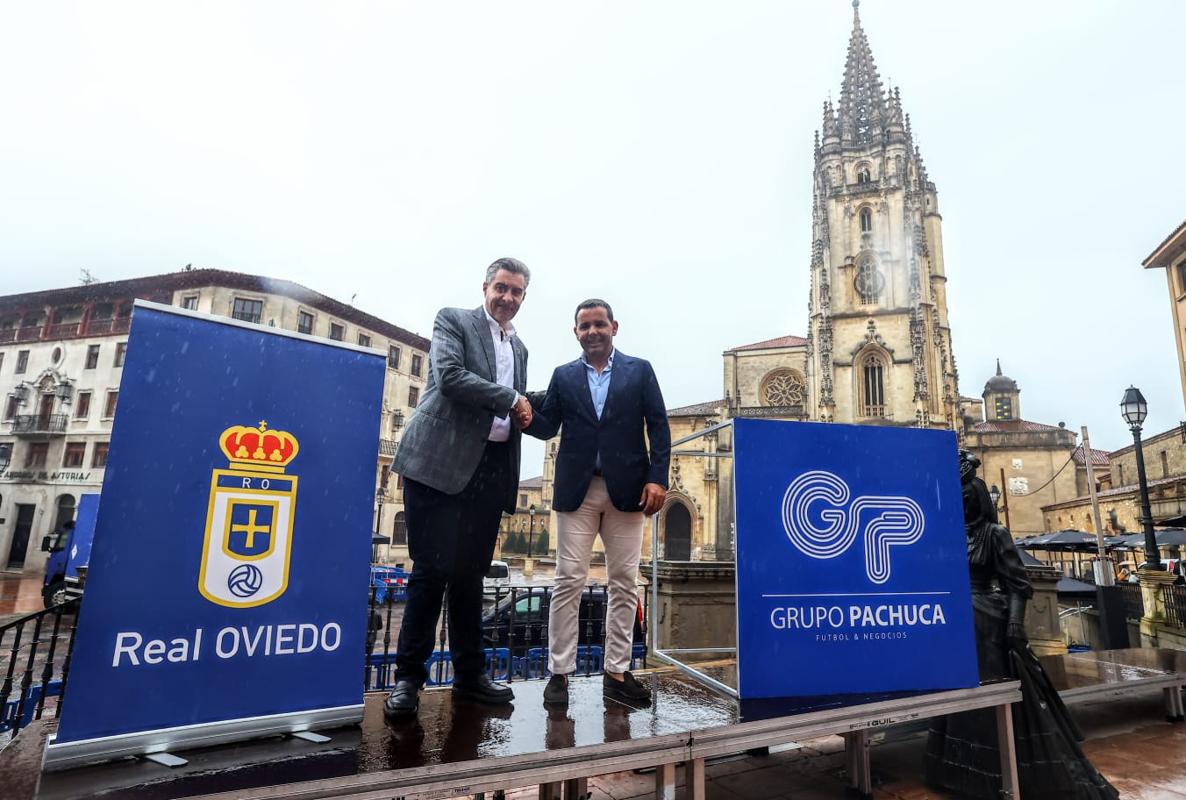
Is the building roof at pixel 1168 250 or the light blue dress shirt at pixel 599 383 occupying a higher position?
the building roof at pixel 1168 250

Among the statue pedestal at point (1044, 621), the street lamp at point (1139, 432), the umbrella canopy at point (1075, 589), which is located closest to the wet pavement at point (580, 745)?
the statue pedestal at point (1044, 621)

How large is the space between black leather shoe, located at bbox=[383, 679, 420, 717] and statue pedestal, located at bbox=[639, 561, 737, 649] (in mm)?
3435

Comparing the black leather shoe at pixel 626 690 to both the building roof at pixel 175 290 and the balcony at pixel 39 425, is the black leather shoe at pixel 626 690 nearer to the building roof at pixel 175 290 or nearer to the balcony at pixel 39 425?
the building roof at pixel 175 290

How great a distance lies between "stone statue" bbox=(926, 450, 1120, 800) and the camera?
11.7ft

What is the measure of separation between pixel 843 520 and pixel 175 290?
3753cm

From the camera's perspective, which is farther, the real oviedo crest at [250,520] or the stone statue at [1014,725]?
the stone statue at [1014,725]

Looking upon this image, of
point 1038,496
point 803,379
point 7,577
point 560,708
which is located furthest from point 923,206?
point 7,577

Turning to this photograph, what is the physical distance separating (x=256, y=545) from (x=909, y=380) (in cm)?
3850

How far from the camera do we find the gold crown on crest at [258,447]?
2320 millimetres

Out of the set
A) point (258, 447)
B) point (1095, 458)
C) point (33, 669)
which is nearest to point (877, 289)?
point (1095, 458)

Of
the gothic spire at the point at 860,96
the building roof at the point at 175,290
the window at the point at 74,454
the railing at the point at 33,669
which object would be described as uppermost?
the gothic spire at the point at 860,96

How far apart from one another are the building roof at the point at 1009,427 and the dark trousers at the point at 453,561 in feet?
155

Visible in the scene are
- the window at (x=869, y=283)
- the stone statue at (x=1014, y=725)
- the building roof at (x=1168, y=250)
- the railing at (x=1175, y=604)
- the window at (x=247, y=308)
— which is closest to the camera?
the stone statue at (x=1014, y=725)

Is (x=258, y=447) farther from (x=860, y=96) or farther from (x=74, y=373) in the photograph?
(x=860, y=96)
